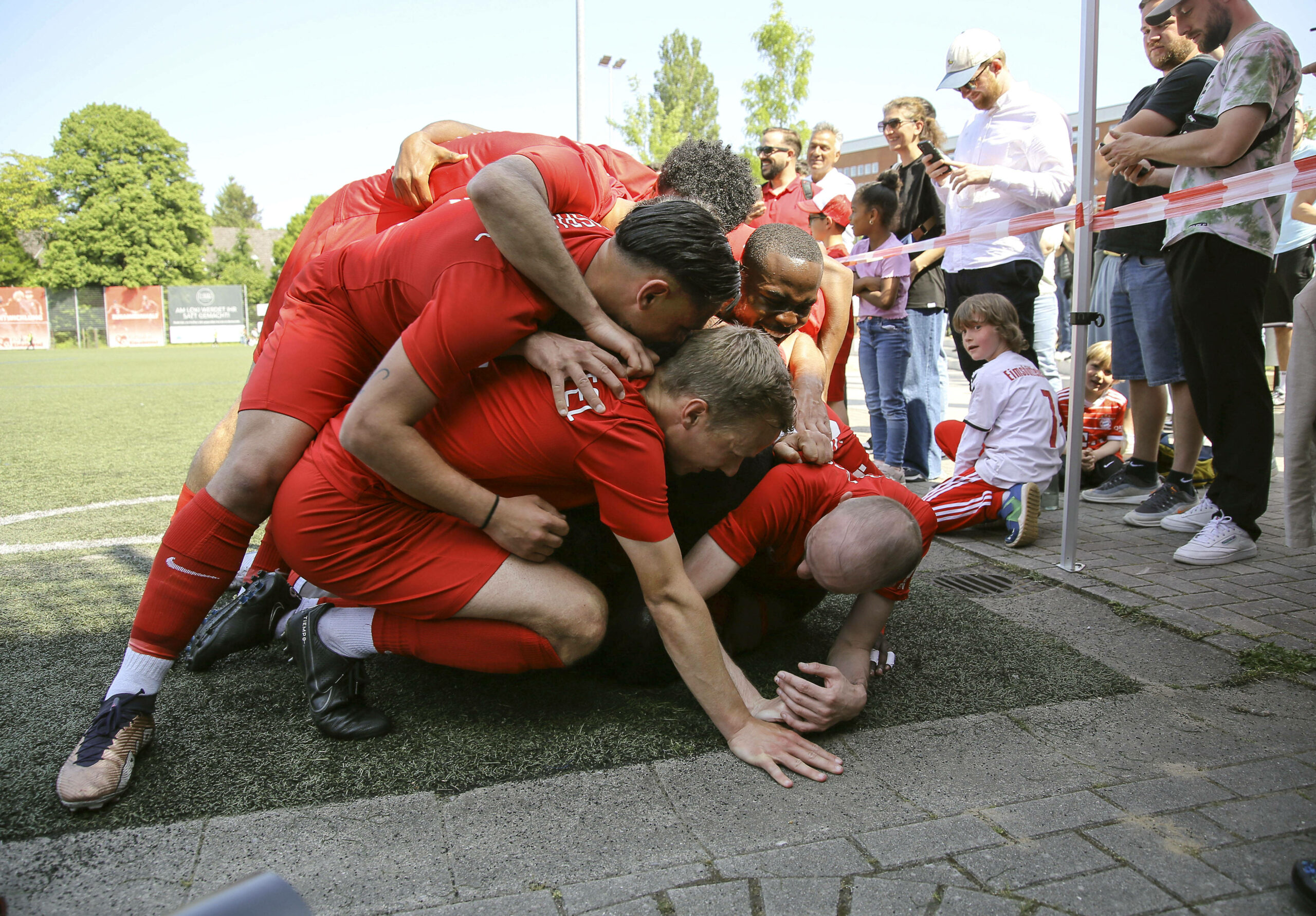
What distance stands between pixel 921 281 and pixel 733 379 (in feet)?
12.4

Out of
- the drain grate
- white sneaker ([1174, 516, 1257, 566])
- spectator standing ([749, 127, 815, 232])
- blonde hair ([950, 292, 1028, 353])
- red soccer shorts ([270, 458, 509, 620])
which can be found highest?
spectator standing ([749, 127, 815, 232])

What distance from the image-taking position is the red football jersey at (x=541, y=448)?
1998mm

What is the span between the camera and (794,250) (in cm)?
274

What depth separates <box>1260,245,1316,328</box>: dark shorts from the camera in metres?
5.21

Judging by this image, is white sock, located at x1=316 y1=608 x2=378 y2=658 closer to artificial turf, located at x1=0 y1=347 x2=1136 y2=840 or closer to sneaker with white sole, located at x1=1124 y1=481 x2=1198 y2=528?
artificial turf, located at x1=0 y1=347 x2=1136 y2=840

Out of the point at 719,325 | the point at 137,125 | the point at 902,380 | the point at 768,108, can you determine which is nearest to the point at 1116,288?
the point at 902,380

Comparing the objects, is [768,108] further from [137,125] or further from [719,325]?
[137,125]

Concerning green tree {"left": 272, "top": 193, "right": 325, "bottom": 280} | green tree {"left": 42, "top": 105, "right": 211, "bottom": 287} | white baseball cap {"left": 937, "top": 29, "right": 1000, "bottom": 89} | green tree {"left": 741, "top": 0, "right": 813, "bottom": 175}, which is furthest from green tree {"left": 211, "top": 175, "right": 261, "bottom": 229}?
white baseball cap {"left": 937, "top": 29, "right": 1000, "bottom": 89}

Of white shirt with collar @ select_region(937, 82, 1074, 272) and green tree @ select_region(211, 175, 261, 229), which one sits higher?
green tree @ select_region(211, 175, 261, 229)

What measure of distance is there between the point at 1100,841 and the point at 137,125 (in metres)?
58.7

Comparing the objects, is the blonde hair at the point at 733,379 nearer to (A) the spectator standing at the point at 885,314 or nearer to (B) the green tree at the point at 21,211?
(A) the spectator standing at the point at 885,314

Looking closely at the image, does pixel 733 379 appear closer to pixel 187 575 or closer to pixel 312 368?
pixel 312 368

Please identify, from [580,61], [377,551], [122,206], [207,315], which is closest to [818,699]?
[377,551]

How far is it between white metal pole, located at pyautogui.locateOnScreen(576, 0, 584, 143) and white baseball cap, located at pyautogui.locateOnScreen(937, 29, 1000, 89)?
13.6 m
